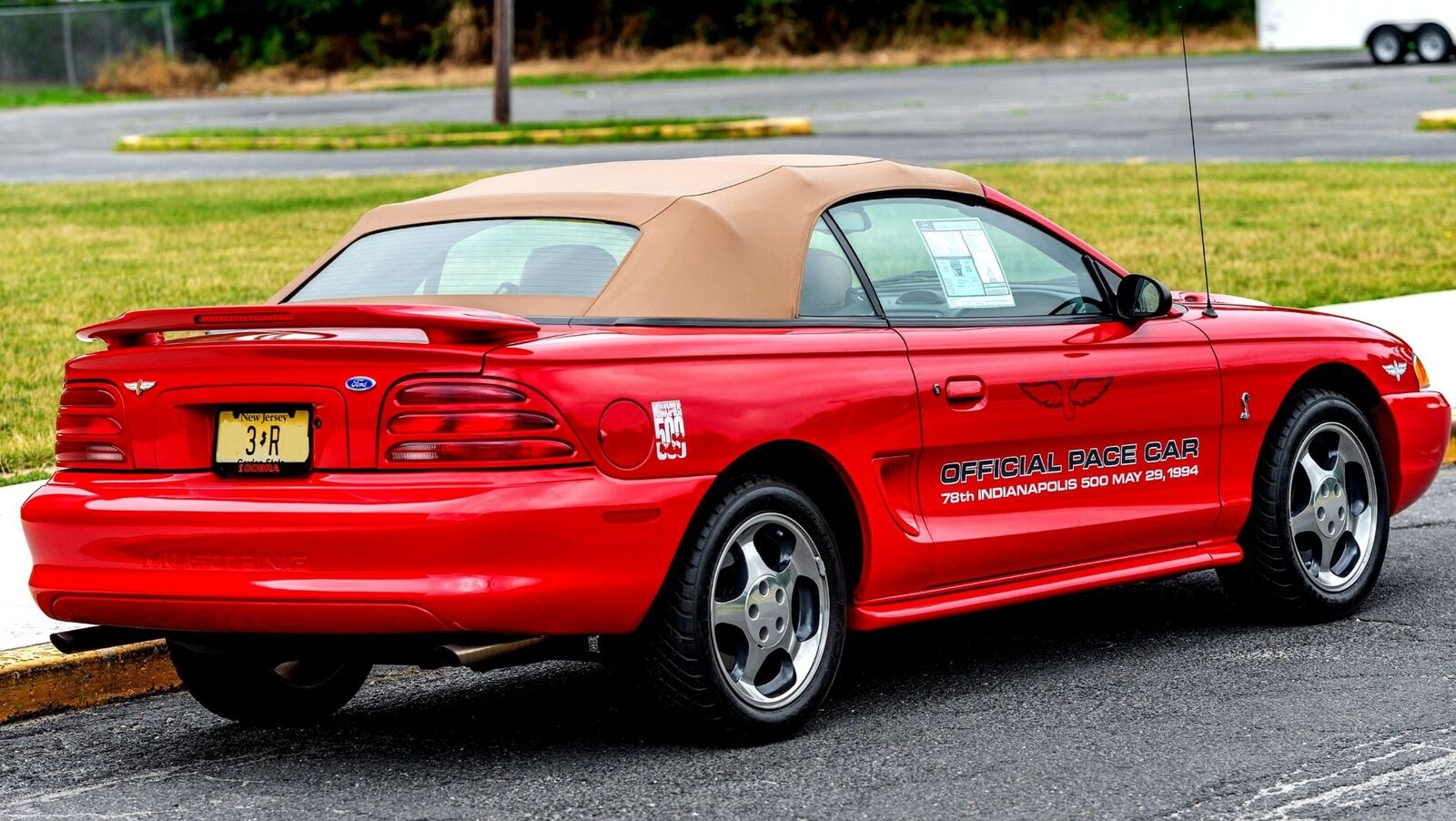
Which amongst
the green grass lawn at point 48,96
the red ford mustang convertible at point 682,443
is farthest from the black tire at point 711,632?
the green grass lawn at point 48,96

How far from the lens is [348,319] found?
4.78 metres

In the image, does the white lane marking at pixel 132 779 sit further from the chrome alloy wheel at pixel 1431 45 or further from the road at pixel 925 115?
the chrome alloy wheel at pixel 1431 45

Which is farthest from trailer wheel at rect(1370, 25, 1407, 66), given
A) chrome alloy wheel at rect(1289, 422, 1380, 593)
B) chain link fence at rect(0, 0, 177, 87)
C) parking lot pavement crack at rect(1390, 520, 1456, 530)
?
chrome alloy wheel at rect(1289, 422, 1380, 593)

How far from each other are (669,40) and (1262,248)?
39.7 m

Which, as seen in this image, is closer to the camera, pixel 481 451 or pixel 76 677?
pixel 481 451

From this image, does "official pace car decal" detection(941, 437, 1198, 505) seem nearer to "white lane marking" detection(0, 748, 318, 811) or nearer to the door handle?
the door handle

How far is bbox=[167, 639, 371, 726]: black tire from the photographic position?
5.59 metres

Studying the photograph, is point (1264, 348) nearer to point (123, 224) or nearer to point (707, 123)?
point (123, 224)

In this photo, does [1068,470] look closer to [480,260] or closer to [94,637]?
[480,260]

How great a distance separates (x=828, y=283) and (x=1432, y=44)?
3624 centimetres

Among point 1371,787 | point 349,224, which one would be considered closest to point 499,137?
point 349,224

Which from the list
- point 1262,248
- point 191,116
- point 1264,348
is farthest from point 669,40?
point 1264,348

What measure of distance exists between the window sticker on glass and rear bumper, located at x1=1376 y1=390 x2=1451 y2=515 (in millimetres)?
1659

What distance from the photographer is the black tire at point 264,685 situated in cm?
559
